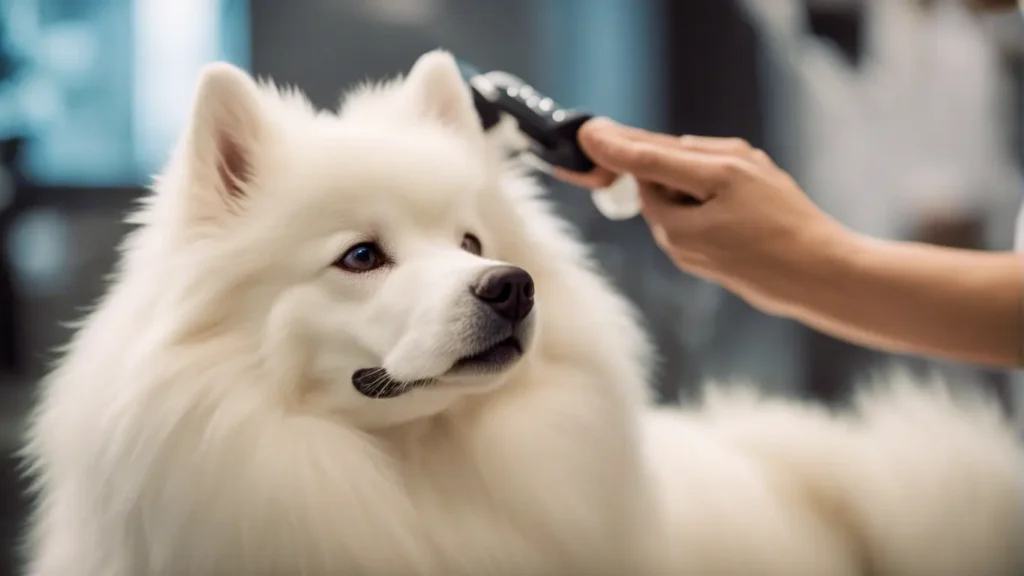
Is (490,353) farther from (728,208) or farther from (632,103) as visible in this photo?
(632,103)

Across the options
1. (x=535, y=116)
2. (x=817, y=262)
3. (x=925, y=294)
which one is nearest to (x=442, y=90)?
(x=535, y=116)

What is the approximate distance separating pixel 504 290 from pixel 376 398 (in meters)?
0.24

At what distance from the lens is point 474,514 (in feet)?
3.62

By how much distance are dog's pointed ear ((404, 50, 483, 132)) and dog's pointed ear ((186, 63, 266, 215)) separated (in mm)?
235

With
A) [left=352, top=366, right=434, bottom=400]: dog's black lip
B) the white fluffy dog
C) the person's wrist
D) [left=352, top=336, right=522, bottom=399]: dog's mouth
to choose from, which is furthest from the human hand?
[left=352, top=366, right=434, bottom=400]: dog's black lip

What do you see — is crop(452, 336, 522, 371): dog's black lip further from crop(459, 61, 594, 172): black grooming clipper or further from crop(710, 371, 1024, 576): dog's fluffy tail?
crop(710, 371, 1024, 576): dog's fluffy tail

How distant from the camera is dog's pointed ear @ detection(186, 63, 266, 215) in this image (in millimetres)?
999

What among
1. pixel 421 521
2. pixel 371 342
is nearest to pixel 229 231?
pixel 371 342

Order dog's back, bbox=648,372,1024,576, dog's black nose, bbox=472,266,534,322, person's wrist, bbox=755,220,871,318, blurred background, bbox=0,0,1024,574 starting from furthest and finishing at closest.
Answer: dog's back, bbox=648,372,1024,576 < blurred background, bbox=0,0,1024,574 < person's wrist, bbox=755,220,871,318 < dog's black nose, bbox=472,266,534,322

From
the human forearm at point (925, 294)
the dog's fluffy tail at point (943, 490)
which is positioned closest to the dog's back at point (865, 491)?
the dog's fluffy tail at point (943, 490)

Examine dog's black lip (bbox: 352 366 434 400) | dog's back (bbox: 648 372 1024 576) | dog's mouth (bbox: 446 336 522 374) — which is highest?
dog's mouth (bbox: 446 336 522 374)

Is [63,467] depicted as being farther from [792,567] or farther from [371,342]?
[792,567]

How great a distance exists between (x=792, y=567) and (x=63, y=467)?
110cm

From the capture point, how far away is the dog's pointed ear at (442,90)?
1190 mm
